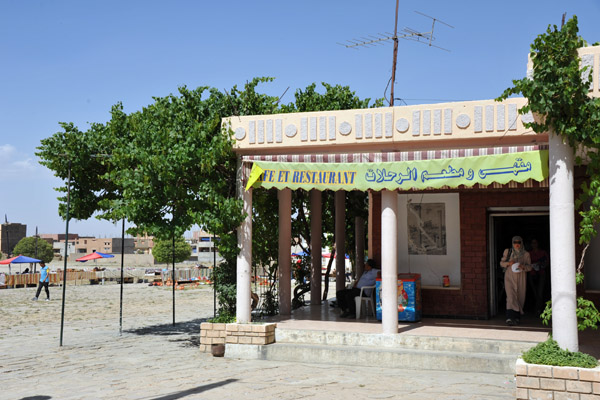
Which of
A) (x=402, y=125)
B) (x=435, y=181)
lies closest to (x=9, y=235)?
(x=402, y=125)

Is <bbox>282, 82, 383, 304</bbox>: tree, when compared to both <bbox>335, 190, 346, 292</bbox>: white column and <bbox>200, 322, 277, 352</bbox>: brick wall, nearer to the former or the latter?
<bbox>335, 190, 346, 292</bbox>: white column

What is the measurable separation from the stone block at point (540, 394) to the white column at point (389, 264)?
3.09 metres

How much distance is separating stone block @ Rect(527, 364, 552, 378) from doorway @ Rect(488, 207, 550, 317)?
16.7 ft

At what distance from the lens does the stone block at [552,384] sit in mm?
7039

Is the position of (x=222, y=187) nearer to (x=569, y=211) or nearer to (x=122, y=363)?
(x=122, y=363)

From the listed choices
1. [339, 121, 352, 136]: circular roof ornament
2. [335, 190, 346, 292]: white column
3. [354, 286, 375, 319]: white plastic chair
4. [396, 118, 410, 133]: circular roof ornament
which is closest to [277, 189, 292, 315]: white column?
[354, 286, 375, 319]: white plastic chair

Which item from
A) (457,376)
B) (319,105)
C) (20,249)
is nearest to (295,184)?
(457,376)

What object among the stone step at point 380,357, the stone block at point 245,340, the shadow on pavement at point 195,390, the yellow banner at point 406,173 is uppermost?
the yellow banner at point 406,173

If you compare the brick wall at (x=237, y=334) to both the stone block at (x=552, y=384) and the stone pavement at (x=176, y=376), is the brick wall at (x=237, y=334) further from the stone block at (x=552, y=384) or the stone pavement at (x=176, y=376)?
the stone block at (x=552, y=384)

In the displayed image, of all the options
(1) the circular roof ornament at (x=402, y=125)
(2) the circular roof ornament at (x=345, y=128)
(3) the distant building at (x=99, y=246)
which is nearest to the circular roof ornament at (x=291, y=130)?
(2) the circular roof ornament at (x=345, y=128)

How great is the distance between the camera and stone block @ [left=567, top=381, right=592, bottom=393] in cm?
694

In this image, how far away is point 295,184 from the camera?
1053 centimetres

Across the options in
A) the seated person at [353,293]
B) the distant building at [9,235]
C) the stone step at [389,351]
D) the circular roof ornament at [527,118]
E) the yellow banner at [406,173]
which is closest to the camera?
the yellow banner at [406,173]

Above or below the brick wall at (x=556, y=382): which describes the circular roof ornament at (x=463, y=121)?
above
